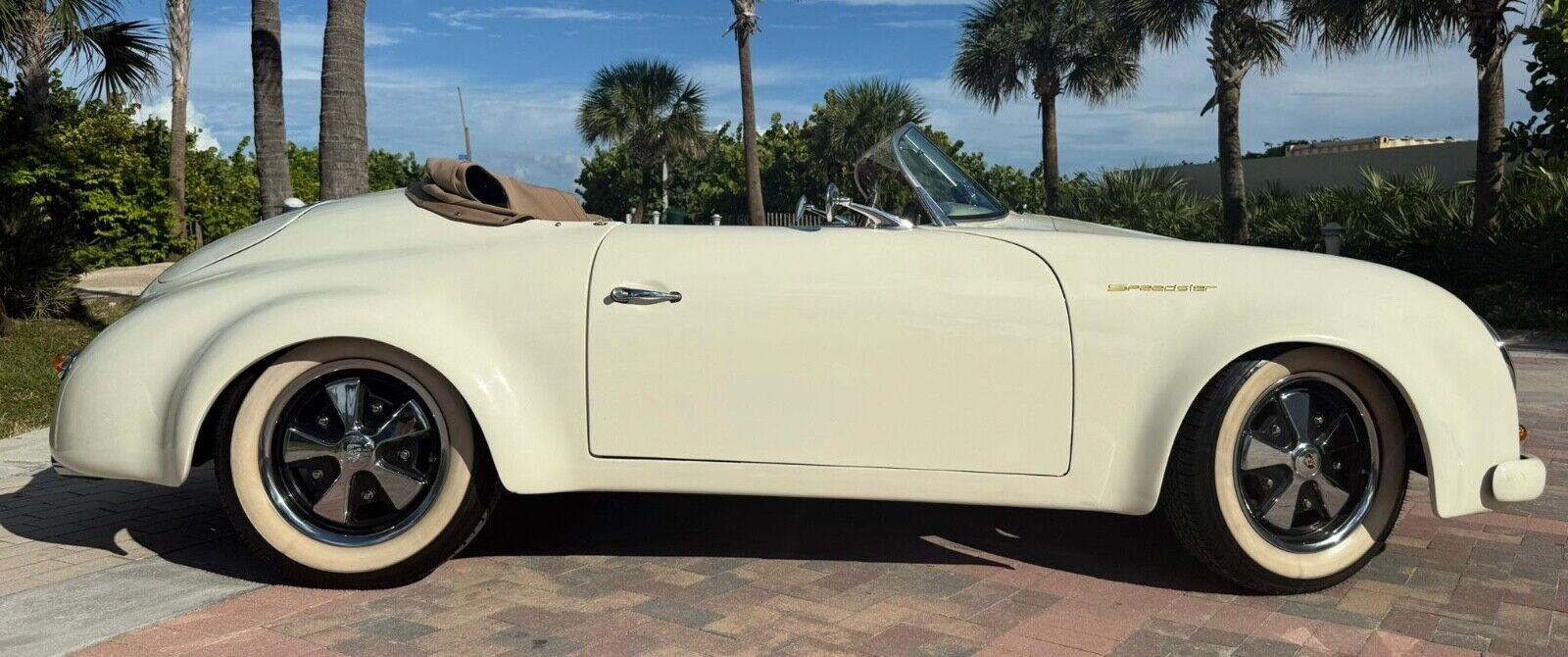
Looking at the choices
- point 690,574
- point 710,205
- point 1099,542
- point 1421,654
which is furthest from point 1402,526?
point 710,205

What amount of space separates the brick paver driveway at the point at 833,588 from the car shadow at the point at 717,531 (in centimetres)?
1

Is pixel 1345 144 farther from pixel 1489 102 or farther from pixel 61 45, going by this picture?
pixel 61 45

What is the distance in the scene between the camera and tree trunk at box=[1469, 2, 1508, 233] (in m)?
14.9

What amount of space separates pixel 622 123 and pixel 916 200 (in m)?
39.1

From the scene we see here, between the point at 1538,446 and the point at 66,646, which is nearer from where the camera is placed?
the point at 66,646

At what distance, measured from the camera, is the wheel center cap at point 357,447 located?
3271mm

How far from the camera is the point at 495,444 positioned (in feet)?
10.5

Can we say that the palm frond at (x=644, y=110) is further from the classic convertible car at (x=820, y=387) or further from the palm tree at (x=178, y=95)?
the classic convertible car at (x=820, y=387)

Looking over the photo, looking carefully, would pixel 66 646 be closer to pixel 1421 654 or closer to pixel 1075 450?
pixel 1075 450

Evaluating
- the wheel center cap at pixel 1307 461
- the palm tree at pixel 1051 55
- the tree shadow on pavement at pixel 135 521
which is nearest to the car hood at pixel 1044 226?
the wheel center cap at pixel 1307 461

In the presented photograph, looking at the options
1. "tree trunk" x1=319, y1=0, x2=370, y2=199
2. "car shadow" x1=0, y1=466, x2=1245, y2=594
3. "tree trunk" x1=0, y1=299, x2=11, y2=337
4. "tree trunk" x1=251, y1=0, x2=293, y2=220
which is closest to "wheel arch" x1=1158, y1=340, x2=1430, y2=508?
"car shadow" x1=0, y1=466, x2=1245, y2=594

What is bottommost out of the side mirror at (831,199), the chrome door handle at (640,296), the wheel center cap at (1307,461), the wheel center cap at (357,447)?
the wheel center cap at (1307,461)

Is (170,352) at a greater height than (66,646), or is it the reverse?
(170,352)

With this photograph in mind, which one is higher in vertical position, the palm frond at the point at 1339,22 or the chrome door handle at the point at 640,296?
the palm frond at the point at 1339,22
